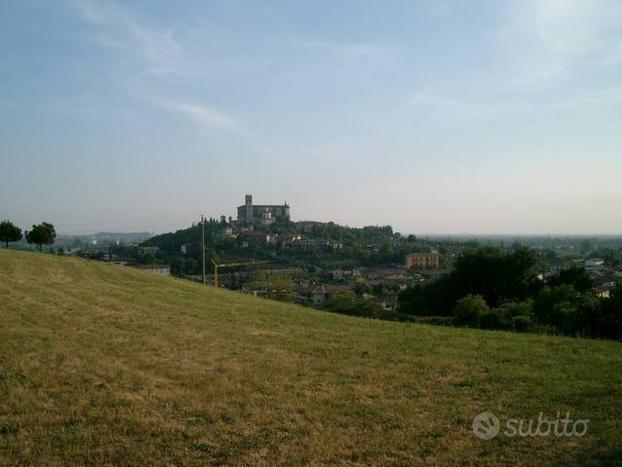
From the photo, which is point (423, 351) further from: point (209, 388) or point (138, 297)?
point (138, 297)

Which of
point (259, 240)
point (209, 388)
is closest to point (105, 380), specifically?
point (209, 388)

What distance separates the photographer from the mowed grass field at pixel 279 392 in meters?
4.98

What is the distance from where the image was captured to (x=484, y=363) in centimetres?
919

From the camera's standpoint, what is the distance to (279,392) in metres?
7.02

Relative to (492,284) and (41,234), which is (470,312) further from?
(41,234)

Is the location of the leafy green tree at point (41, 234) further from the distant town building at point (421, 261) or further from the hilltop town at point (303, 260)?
the distant town building at point (421, 261)

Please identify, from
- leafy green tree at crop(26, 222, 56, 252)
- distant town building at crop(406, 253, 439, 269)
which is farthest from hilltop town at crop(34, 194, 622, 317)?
leafy green tree at crop(26, 222, 56, 252)

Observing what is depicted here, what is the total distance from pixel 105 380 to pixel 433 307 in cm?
3381

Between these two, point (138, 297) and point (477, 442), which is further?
point (138, 297)

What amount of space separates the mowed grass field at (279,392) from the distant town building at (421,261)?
89.9 meters
